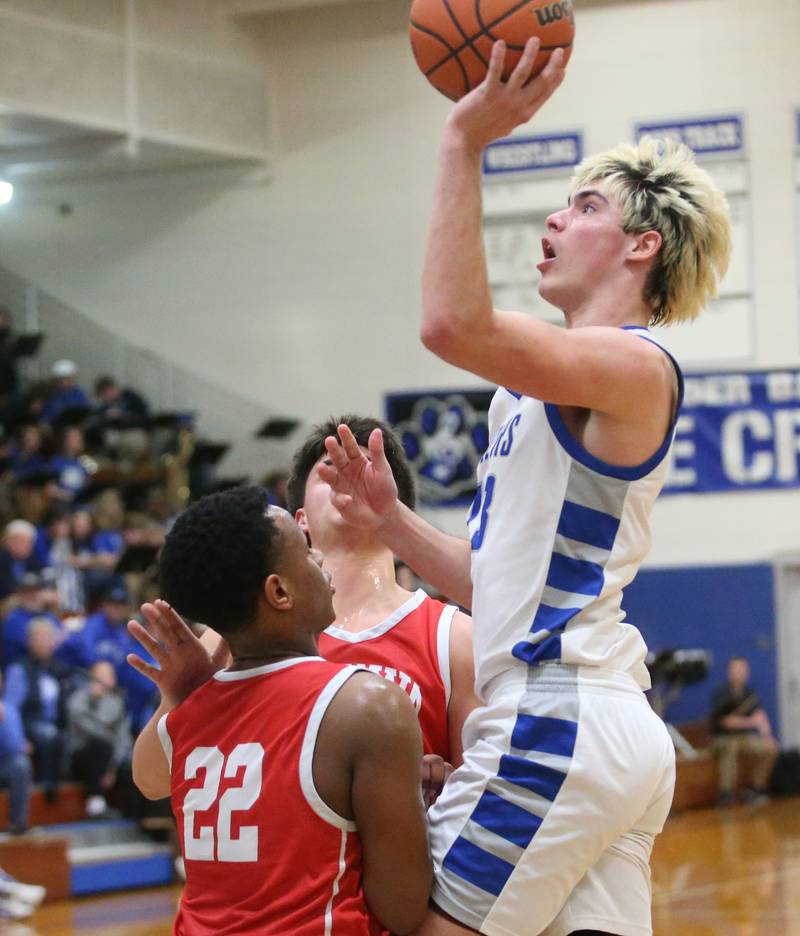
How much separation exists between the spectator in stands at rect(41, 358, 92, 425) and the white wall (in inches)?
66.4

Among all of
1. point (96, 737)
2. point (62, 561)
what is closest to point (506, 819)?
point (96, 737)

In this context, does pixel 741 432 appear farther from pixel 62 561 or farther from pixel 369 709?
pixel 369 709

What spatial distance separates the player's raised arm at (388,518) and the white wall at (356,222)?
→ 12.3 m

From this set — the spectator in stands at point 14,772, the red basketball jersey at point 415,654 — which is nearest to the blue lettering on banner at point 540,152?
the spectator in stands at point 14,772

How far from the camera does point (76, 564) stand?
11.6 metres

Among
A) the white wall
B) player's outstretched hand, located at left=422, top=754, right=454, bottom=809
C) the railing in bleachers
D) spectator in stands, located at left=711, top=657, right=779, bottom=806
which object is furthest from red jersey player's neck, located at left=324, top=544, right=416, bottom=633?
the railing in bleachers

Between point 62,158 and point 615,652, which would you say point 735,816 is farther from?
point 615,652

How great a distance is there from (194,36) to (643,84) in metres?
4.75

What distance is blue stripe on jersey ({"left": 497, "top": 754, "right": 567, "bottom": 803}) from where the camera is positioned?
225 centimetres

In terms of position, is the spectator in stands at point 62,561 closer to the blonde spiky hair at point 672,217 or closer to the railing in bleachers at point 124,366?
the railing in bleachers at point 124,366

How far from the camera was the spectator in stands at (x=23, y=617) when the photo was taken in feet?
31.6

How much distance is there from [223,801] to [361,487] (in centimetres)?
71

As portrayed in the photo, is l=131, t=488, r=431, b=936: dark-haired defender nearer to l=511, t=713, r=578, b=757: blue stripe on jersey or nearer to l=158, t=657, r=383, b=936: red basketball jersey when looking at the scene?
l=158, t=657, r=383, b=936: red basketball jersey

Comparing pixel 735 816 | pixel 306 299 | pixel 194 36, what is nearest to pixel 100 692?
pixel 735 816
